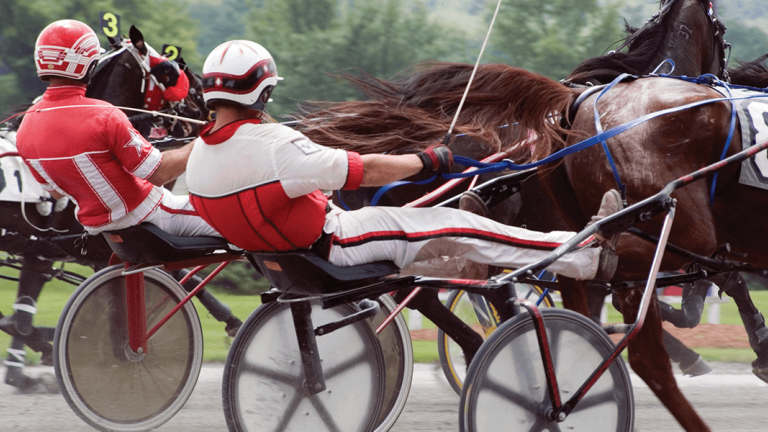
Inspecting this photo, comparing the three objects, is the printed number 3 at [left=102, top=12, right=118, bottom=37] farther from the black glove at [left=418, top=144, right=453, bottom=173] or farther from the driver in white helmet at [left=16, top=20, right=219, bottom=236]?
the black glove at [left=418, top=144, right=453, bottom=173]

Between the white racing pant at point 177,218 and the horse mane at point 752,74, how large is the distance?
3201 millimetres

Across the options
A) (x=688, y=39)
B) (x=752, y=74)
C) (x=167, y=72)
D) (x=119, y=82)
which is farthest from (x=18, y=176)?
(x=752, y=74)

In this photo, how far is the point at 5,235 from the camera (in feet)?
16.3

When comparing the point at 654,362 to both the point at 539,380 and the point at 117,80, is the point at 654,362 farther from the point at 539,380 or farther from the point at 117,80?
the point at 117,80

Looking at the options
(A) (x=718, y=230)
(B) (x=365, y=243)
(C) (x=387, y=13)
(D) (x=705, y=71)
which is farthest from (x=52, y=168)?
(C) (x=387, y=13)

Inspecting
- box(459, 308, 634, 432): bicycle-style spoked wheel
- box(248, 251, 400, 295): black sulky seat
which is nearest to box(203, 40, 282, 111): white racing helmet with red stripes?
box(248, 251, 400, 295): black sulky seat

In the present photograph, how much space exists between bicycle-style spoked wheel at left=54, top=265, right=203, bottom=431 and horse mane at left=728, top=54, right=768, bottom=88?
339 centimetres

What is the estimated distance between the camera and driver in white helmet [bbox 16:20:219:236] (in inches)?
128

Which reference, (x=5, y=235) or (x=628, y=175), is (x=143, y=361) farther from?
(x=628, y=175)

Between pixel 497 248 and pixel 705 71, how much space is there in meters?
2.58

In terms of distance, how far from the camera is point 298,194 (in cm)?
258

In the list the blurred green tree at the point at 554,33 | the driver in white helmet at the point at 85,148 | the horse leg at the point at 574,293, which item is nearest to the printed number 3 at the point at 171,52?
the driver in white helmet at the point at 85,148

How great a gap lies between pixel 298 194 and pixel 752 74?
333cm

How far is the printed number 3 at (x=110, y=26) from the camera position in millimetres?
5141
